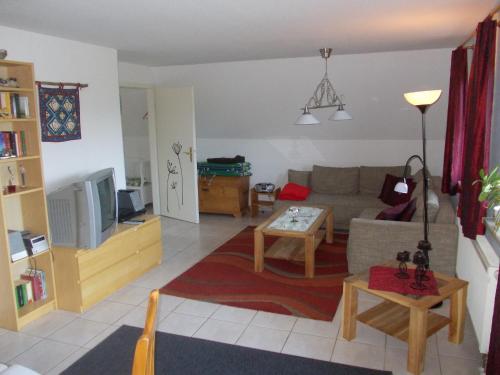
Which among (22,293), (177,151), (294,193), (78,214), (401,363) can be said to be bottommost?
(401,363)

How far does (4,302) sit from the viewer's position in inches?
123

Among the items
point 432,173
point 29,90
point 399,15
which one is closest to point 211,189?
point 432,173

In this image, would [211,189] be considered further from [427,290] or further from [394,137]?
[427,290]

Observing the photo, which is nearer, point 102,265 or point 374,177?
point 102,265

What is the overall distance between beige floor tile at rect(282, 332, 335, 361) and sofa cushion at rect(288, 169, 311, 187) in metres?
3.34

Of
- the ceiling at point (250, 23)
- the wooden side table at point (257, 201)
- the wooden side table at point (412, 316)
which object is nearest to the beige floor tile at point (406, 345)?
the wooden side table at point (412, 316)

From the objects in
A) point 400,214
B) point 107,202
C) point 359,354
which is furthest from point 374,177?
point 107,202

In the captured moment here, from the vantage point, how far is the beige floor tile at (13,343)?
283cm

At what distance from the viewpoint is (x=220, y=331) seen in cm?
311

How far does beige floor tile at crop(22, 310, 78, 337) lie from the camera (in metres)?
3.12

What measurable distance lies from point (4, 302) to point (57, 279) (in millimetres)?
409

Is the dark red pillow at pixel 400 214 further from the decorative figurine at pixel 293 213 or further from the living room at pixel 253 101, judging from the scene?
the decorative figurine at pixel 293 213

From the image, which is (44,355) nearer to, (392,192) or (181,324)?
(181,324)

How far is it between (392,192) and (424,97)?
2.68 metres
